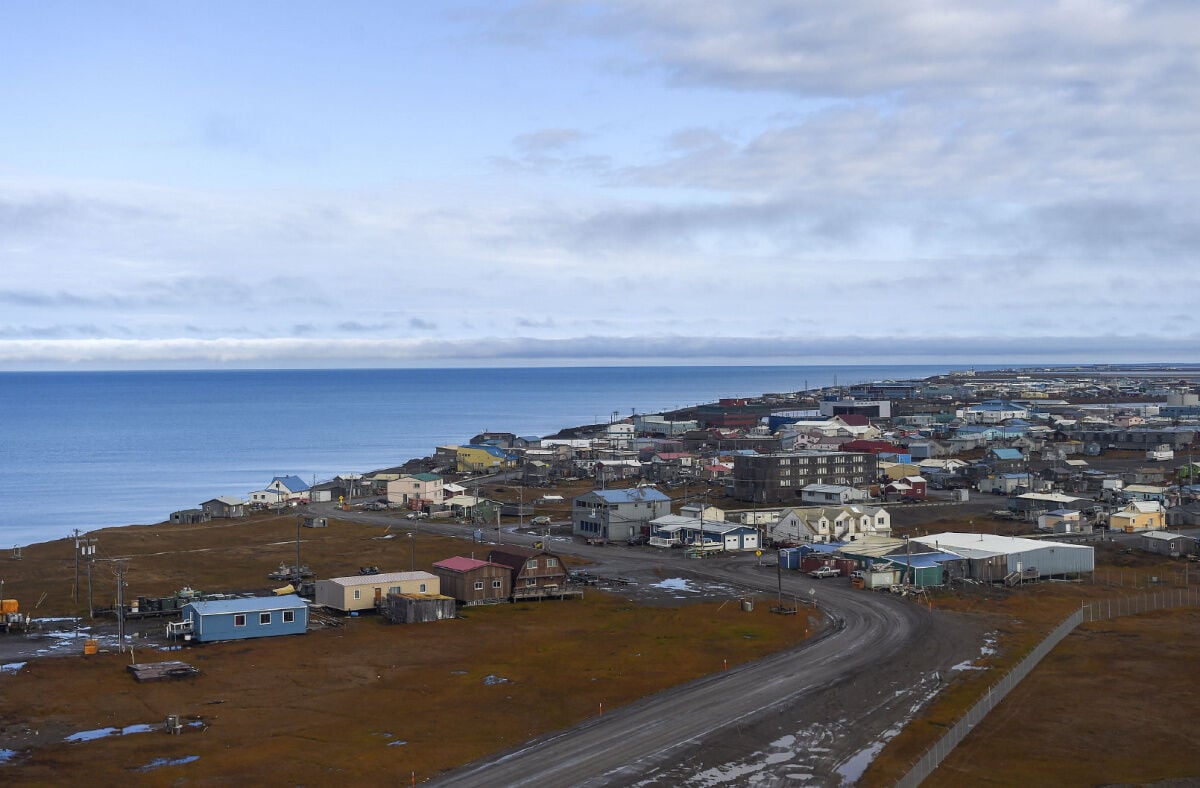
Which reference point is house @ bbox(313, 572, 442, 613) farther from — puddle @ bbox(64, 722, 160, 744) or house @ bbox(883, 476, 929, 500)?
house @ bbox(883, 476, 929, 500)

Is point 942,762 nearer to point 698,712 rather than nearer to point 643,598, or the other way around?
point 698,712

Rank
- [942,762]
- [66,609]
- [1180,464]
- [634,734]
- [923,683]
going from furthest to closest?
[1180,464], [66,609], [923,683], [634,734], [942,762]

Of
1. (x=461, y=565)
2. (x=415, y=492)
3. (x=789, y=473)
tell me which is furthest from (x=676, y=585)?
(x=415, y=492)

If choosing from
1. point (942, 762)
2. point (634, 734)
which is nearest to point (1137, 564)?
point (942, 762)

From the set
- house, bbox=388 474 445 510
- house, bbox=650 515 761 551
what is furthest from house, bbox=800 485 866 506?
house, bbox=388 474 445 510

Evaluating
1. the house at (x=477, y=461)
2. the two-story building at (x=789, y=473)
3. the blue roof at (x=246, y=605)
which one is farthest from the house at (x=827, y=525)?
the house at (x=477, y=461)

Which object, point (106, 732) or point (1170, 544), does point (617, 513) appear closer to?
point (1170, 544)

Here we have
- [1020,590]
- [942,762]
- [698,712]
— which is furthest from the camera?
[1020,590]
